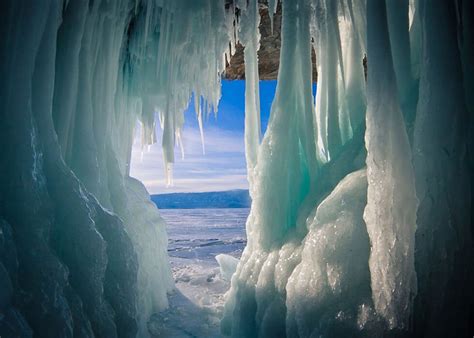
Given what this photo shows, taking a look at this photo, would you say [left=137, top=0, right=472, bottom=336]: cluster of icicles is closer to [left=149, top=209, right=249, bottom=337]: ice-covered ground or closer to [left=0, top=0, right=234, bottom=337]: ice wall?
[left=149, top=209, right=249, bottom=337]: ice-covered ground

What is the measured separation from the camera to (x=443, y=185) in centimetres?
228

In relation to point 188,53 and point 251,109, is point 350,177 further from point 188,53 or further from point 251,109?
point 188,53

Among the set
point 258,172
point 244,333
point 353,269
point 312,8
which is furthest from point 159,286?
point 312,8


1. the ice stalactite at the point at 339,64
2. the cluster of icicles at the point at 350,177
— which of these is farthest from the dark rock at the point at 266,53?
the ice stalactite at the point at 339,64

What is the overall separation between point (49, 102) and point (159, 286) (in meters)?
3.43

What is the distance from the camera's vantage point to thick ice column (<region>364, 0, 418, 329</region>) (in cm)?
211

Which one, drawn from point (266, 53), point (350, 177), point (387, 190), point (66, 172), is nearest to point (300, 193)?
point (350, 177)

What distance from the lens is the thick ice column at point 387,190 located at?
2.11m

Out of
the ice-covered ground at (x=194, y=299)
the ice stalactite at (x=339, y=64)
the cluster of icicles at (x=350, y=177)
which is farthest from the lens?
the ice-covered ground at (x=194, y=299)

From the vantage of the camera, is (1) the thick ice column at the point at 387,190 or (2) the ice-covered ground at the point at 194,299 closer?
(1) the thick ice column at the point at 387,190

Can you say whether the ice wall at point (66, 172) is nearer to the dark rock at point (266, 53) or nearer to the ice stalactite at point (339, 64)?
the ice stalactite at point (339, 64)

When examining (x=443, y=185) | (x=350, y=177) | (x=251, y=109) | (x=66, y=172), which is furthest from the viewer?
(x=251, y=109)

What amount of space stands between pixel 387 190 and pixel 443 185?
0.44 meters

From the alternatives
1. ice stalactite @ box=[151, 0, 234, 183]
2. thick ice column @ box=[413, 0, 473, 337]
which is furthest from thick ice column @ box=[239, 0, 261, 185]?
thick ice column @ box=[413, 0, 473, 337]
